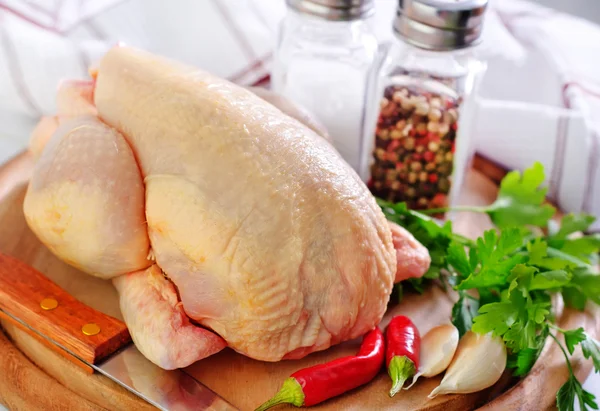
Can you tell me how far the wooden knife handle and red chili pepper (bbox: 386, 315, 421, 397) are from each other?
0.57m

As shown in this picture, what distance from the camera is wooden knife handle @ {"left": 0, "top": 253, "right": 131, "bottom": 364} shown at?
1.65 m

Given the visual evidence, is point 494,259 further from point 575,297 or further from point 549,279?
point 575,297

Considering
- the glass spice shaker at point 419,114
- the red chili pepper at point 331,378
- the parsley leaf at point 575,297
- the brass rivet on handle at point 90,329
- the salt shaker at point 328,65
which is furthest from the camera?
the salt shaker at point 328,65

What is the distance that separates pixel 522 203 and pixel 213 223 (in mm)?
1043

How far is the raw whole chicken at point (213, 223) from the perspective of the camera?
5.22 feet

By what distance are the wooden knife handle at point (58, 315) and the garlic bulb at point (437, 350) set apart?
64 centimetres

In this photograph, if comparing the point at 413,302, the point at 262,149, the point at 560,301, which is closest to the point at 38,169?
the point at 262,149

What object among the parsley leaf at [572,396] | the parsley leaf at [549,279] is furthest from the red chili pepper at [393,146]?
the parsley leaf at [572,396]

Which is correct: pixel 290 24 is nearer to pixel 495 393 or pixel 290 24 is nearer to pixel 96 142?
pixel 96 142

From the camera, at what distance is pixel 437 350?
1.71 m

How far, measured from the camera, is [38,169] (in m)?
1.78

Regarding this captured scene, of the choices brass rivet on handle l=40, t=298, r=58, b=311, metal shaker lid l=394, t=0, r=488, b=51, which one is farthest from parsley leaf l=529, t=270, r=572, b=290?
brass rivet on handle l=40, t=298, r=58, b=311

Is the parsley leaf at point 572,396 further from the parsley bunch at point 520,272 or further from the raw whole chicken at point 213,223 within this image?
the raw whole chicken at point 213,223

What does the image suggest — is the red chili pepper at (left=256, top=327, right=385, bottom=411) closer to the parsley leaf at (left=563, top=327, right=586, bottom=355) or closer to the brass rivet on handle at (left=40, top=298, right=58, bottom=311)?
the parsley leaf at (left=563, top=327, right=586, bottom=355)
